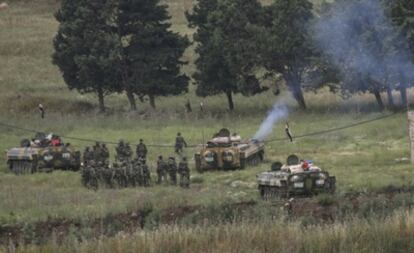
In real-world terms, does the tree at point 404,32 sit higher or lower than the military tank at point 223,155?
higher

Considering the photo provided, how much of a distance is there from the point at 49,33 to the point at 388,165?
195 feet

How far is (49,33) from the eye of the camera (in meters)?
84.2

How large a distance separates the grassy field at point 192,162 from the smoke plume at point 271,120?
0.53m

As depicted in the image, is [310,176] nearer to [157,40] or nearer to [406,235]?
[406,235]

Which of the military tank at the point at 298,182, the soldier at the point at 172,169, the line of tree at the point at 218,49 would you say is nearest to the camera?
the military tank at the point at 298,182

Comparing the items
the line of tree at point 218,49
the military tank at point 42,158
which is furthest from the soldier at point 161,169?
the line of tree at point 218,49

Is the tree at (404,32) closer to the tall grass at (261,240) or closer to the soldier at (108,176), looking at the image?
the soldier at (108,176)

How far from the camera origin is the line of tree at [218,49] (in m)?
47.2

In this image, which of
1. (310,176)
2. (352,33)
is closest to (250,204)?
(310,176)

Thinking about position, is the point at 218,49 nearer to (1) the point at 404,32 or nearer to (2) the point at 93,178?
(1) the point at 404,32

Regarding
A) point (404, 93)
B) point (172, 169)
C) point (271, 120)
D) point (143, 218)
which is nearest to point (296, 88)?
point (271, 120)

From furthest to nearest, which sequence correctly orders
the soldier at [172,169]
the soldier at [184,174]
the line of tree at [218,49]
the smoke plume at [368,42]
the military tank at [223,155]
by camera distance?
the line of tree at [218,49] < the smoke plume at [368,42] < the military tank at [223,155] < the soldier at [172,169] < the soldier at [184,174]

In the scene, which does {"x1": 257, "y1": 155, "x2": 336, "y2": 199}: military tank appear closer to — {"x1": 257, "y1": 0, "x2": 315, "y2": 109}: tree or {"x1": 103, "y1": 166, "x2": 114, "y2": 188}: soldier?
{"x1": 103, "y1": 166, "x2": 114, "y2": 188}: soldier

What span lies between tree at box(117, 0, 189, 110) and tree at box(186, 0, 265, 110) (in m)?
1.73
